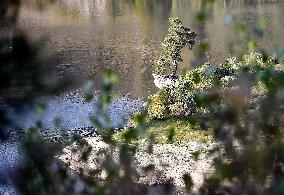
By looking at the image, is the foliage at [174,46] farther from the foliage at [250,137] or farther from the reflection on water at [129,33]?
the foliage at [250,137]

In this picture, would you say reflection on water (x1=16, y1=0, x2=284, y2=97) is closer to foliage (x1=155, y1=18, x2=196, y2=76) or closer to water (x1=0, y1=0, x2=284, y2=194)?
water (x1=0, y1=0, x2=284, y2=194)

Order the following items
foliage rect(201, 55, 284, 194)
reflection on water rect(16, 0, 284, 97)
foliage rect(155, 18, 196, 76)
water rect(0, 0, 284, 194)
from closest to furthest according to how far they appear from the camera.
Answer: foliage rect(201, 55, 284, 194), water rect(0, 0, 284, 194), foliage rect(155, 18, 196, 76), reflection on water rect(16, 0, 284, 97)

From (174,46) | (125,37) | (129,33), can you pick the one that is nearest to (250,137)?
(174,46)

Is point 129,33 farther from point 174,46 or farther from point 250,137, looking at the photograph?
point 250,137

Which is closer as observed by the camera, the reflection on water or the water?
the water

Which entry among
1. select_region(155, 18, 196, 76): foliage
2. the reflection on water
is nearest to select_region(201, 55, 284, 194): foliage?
the reflection on water

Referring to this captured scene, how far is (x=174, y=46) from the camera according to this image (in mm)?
16375

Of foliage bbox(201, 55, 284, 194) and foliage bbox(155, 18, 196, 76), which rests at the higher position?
foliage bbox(201, 55, 284, 194)

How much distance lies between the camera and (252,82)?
1.30m

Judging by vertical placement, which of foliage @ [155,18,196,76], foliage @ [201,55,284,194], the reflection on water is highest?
foliage @ [201,55,284,194]

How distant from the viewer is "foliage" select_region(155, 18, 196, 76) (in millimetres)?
16094

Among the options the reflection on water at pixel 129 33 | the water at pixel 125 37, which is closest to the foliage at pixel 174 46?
the water at pixel 125 37

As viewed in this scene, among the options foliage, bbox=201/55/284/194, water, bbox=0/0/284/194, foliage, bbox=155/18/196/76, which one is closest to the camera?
foliage, bbox=201/55/284/194

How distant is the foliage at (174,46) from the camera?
16094 mm
